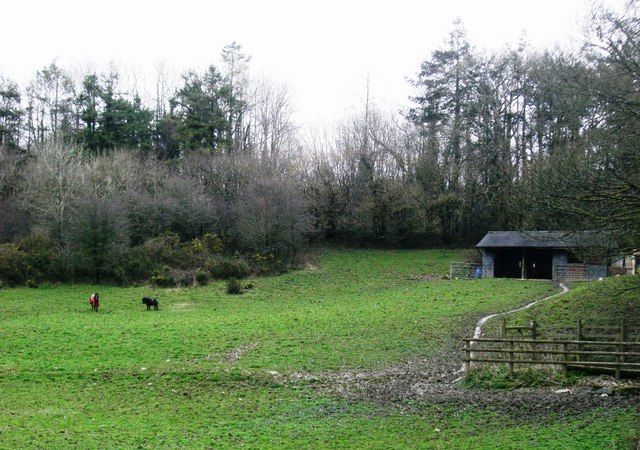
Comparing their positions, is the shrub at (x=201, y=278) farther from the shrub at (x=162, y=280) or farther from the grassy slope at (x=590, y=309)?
the grassy slope at (x=590, y=309)

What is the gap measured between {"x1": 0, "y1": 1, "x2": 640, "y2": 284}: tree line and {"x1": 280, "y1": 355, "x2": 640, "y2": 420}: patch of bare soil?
26.0 metres

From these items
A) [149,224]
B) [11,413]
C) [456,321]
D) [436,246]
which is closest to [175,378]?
[11,413]

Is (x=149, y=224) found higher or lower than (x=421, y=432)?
higher

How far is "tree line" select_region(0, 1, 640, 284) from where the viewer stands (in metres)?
45.2

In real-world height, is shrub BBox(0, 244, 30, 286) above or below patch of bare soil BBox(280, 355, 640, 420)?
above

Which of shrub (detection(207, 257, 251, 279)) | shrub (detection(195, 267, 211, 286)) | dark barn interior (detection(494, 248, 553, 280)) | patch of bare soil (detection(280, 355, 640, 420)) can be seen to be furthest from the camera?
dark barn interior (detection(494, 248, 553, 280))

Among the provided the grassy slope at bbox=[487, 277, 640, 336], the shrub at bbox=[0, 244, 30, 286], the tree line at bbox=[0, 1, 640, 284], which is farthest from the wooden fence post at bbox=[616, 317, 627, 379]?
the shrub at bbox=[0, 244, 30, 286]

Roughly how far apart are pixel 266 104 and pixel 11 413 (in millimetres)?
62114

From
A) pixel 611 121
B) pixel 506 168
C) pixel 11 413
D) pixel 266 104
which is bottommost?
pixel 11 413

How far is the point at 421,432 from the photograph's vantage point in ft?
41.0

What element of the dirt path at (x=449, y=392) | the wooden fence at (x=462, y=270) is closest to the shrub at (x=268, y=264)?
the wooden fence at (x=462, y=270)

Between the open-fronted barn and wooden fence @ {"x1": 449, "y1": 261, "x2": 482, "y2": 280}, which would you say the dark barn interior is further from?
wooden fence @ {"x1": 449, "y1": 261, "x2": 482, "y2": 280}

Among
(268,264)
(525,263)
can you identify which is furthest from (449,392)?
(525,263)

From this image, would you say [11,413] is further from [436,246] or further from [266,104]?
[266,104]
